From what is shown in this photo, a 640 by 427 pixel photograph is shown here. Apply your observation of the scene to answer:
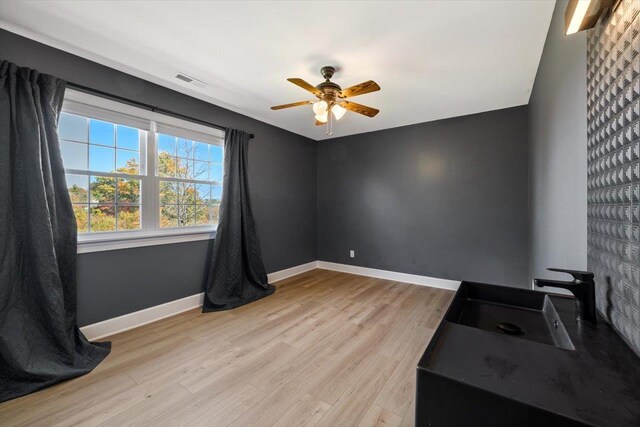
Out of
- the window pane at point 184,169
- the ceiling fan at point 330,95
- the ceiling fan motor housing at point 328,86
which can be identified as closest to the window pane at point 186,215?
the window pane at point 184,169

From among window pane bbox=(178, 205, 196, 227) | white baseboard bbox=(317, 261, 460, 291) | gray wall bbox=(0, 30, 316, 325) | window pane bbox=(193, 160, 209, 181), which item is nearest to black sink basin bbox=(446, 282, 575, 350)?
white baseboard bbox=(317, 261, 460, 291)

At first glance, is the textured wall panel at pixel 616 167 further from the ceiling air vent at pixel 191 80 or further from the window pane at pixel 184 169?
the window pane at pixel 184 169

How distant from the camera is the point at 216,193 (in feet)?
11.5

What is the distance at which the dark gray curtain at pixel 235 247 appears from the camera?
3201 mm

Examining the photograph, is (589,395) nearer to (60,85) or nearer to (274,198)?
(60,85)

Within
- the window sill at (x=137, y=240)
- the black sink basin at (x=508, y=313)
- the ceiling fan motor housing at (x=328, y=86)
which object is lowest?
the black sink basin at (x=508, y=313)

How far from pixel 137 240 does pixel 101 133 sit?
41.9 inches

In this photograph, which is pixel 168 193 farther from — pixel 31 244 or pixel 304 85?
pixel 304 85

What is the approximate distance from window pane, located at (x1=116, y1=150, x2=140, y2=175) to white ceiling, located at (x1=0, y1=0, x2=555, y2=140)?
0.78m

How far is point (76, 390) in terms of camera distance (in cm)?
177

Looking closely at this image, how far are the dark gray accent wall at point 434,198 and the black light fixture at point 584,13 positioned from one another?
2908 mm

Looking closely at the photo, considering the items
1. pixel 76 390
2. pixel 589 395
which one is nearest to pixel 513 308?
pixel 589 395

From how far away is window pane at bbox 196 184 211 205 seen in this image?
10.9 feet

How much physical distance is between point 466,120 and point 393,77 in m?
1.72
